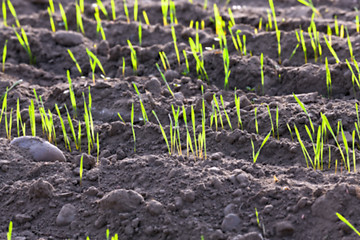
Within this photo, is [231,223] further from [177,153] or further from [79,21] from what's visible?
[79,21]

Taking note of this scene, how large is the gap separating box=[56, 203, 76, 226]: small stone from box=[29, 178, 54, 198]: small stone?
11cm

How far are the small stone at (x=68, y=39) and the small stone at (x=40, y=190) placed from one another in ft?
5.90

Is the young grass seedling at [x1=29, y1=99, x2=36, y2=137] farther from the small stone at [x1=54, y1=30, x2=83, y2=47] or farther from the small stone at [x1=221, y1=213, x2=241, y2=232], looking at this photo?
the small stone at [x1=54, y1=30, x2=83, y2=47]

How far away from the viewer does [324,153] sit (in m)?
2.38

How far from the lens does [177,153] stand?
2.49 m

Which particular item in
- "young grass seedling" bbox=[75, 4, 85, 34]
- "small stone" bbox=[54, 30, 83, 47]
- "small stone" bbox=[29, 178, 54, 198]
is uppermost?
"young grass seedling" bbox=[75, 4, 85, 34]

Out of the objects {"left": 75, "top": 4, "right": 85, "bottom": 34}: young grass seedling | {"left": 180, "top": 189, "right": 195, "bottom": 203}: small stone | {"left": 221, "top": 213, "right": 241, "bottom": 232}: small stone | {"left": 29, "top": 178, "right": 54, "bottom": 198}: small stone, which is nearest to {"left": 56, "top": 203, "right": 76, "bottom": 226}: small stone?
{"left": 29, "top": 178, "right": 54, "bottom": 198}: small stone

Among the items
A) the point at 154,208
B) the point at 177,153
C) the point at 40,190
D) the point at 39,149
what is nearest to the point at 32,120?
the point at 39,149

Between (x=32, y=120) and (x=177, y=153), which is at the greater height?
(x=32, y=120)

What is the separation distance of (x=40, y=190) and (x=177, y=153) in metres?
0.62

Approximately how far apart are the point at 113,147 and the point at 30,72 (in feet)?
3.73

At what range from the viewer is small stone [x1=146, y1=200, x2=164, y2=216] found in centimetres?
197

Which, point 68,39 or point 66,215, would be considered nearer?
point 66,215

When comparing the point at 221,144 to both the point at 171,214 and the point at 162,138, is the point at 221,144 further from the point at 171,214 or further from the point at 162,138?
the point at 171,214
